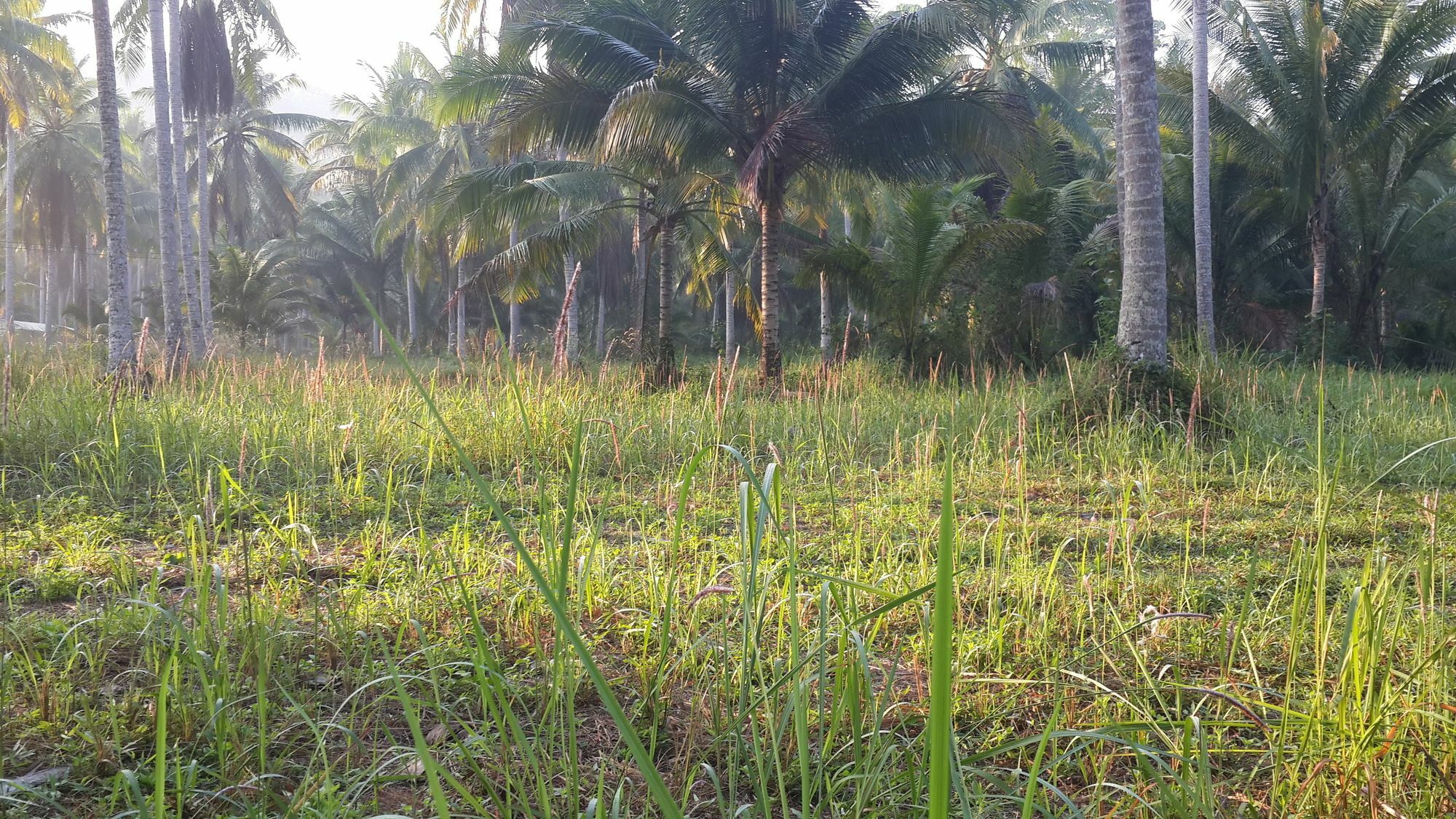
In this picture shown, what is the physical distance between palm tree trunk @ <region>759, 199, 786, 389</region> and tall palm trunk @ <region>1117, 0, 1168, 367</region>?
5.47 meters

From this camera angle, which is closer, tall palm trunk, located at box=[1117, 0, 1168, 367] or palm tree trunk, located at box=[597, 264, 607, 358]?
tall palm trunk, located at box=[1117, 0, 1168, 367]

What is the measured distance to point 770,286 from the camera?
11.8 metres

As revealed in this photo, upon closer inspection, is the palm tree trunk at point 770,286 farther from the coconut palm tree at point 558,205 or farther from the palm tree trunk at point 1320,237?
the palm tree trunk at point 1320,237

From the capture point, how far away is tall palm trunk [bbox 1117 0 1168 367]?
621 cm

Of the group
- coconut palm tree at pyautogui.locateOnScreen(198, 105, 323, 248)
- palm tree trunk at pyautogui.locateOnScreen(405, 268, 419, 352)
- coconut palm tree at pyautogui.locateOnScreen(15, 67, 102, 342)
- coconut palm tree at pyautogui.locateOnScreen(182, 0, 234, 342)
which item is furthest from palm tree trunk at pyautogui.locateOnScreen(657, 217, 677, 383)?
coconut palm tree at pyautogui.locateOnScreen(15, 67, 102, 342)

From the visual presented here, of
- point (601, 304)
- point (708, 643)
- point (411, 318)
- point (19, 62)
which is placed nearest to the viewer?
point (708, 643)

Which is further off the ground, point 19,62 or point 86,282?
point 19,62

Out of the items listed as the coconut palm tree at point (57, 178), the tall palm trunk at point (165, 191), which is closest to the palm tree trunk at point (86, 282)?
the coconut palm tree at point (57, 178)

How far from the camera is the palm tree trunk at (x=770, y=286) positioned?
11477mm

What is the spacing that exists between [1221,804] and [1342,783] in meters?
0.19

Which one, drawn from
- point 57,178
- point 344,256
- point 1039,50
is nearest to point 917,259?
point 1039,50

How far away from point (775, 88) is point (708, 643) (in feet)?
33.0

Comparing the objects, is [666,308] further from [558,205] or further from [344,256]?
[344,256]

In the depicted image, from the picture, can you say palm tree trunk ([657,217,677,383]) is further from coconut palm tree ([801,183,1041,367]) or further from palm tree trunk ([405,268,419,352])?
palm tree trunk ([405,268,419,352])
